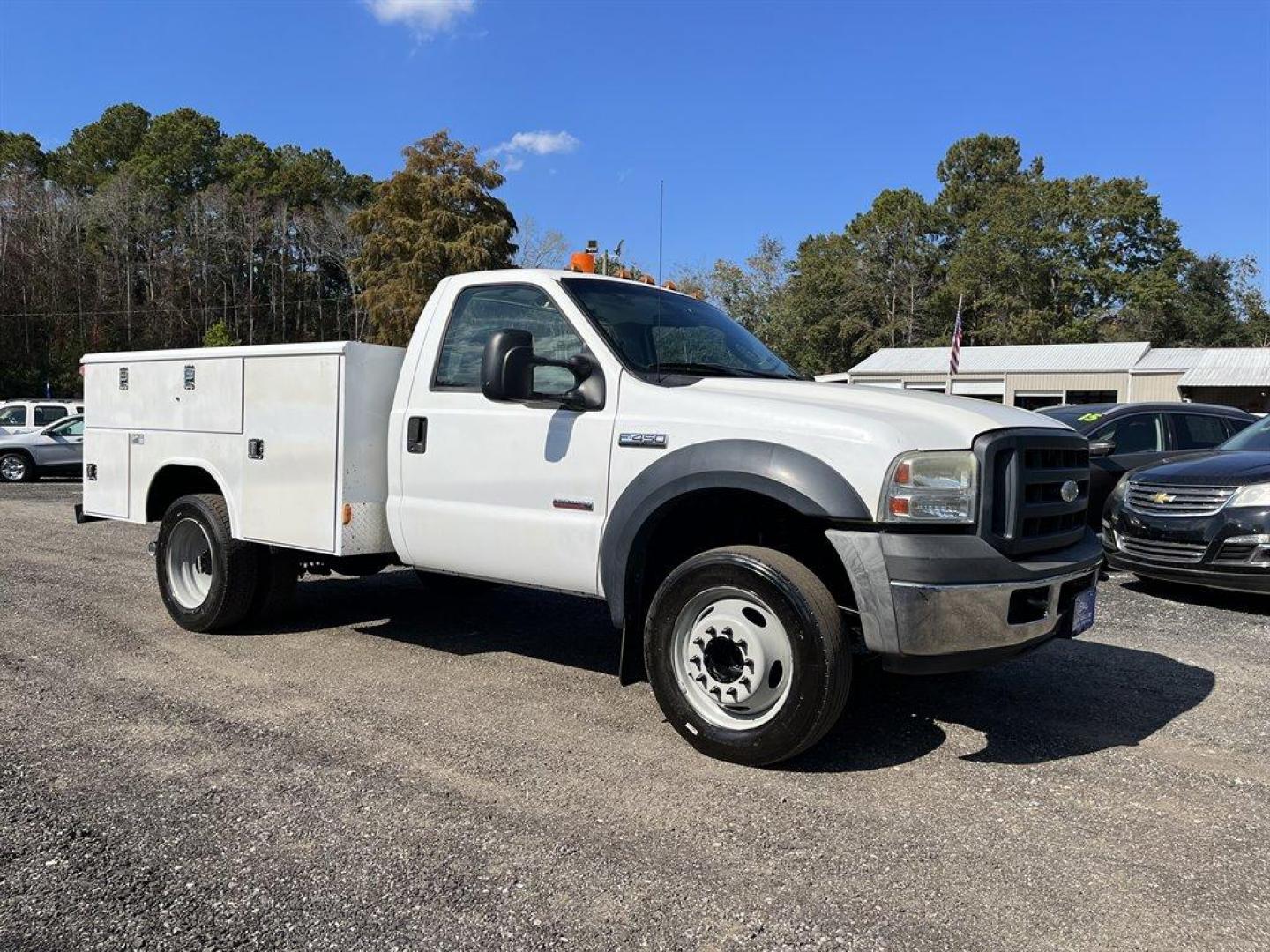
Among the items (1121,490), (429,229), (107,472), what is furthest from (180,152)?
(1121,490)

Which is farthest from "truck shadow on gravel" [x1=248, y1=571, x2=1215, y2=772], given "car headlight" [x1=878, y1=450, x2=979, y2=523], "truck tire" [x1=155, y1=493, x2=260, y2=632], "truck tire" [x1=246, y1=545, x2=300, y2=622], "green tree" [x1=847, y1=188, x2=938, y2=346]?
"green tree" [x1=847, y1=188, x2=938, y2=346]

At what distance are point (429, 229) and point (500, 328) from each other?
36968 mm

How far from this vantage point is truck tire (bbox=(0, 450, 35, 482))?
63.8 feet

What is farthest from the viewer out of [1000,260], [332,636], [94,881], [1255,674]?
[1000,260]

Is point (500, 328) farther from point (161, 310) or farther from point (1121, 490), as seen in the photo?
point (161, 310)

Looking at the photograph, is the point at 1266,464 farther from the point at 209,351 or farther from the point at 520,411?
the point at 209,351

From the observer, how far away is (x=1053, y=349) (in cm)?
4538

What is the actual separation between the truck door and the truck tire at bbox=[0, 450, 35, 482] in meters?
18.3

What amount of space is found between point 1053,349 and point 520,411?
46.1m

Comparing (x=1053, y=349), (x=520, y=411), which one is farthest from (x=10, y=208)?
(x=520, y=411)

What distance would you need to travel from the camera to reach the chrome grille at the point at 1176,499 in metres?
7.06

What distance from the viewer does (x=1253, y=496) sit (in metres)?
6.90

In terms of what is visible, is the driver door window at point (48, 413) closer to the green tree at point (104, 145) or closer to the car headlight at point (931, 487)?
the car headlight at point (931, 487)

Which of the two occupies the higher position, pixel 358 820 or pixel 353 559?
pixel 353 559
